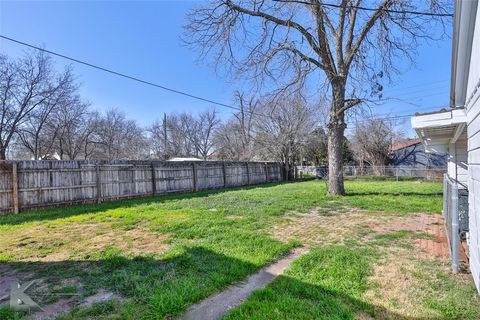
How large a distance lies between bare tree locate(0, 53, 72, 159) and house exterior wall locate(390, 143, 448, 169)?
2866 cm

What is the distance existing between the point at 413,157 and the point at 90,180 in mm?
27877

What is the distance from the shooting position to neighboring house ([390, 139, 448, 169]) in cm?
2498

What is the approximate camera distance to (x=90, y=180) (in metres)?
9.38

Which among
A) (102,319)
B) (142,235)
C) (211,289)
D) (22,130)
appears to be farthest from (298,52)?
(22,130)

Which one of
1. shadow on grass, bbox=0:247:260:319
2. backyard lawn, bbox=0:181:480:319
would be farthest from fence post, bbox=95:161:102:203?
shadow on grass, bbox=0:247:260:319

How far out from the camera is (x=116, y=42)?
401 inches

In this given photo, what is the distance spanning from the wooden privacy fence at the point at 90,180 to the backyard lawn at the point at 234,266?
1.96 metres

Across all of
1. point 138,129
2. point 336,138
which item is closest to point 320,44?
point 336,138

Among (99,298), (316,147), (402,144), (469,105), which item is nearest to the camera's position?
(99,298)

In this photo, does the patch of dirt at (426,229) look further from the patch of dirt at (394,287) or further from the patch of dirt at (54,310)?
the patch of dirt at (54,310)

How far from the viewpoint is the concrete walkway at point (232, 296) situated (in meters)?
2.29

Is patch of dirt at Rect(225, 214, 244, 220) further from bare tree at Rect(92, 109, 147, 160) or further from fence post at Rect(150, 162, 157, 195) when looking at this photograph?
bare tree at Rect(92, 109, 147, 160)

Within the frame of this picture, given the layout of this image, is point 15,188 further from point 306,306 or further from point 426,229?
point 426,229

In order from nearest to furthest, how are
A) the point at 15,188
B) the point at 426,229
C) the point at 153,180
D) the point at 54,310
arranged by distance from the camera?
the point at 54,310 → the point at 426,229 → the point at 15,188 → the point at 153,180
